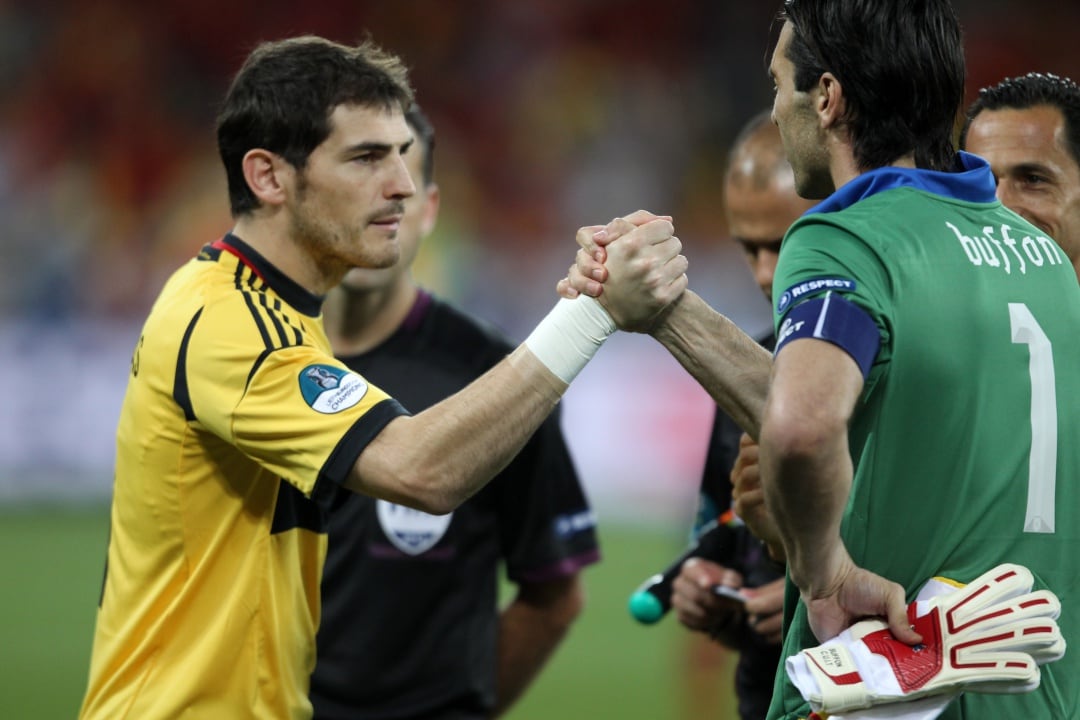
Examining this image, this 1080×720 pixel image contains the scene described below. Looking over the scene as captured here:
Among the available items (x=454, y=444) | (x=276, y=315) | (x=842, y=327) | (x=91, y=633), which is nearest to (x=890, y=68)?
(x=842, y=327)

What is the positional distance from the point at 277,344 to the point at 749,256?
1.55 metres

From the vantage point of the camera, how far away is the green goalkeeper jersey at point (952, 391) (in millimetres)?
2316

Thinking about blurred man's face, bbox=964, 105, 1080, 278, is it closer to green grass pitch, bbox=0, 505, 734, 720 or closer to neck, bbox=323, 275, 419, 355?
neck, bbox=323, 275, 419, 355

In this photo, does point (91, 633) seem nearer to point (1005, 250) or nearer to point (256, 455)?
point (256, 455)

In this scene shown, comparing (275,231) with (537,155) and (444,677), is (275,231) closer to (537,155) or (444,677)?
(444,677)

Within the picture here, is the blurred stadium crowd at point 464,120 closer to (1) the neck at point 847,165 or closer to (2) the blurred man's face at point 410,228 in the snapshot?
(2) the blurred man's face at point 410,228

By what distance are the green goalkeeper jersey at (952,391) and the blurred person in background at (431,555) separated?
1.83m

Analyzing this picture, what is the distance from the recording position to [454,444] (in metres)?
2.86

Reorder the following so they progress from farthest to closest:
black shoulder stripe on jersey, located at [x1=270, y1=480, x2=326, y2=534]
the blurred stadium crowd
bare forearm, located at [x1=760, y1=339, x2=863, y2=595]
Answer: the blurred stadium crowd → black shoulder stripe on jersey, located at [x1=270, y1=480, x2=326, y2=534] → bare forearm, located at [x1=760, y1=339, x2=863, y2=595]

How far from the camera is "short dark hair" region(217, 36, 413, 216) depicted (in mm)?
3434

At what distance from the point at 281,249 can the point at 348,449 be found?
76 cm

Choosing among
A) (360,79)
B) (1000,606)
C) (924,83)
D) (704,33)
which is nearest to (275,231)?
(360,79)

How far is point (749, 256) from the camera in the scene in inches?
156

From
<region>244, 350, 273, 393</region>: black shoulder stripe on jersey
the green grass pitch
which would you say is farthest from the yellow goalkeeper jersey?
the green grass pitch
